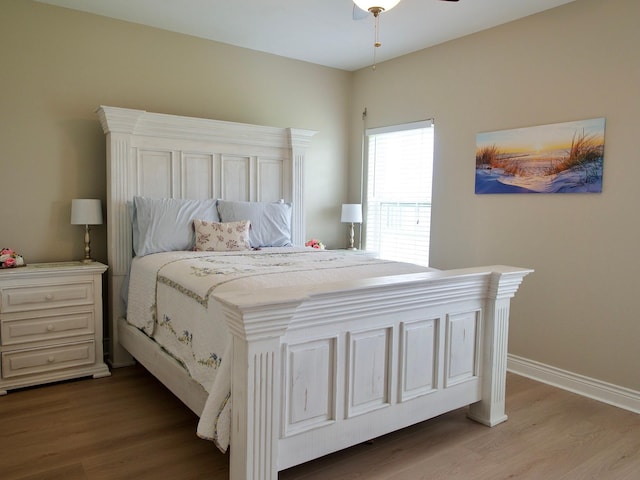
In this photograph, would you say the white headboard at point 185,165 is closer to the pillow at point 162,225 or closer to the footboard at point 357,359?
the pillow at point 162,225

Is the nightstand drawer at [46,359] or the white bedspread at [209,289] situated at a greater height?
the white bedspread at [209,289]

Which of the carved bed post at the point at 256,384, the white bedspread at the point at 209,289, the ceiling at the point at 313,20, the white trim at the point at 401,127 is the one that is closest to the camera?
the carved bed post at the point at 256,384

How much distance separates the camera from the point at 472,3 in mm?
3211

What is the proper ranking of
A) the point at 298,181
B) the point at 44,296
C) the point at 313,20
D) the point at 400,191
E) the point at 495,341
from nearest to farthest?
the point at 495,341 → the point at 44,296 → the point at 313,20 → the point at 298,181 → the point at 400,191

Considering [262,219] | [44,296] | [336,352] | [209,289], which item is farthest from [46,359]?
[336,352]

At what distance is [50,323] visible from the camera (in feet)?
10.2

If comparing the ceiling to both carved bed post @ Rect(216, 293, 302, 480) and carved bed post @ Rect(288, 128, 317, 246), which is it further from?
carved bed post @ Rect(216, 293, 302, 480)

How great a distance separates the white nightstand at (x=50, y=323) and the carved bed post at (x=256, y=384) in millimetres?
1915

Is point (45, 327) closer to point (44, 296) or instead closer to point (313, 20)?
point (44, 296)

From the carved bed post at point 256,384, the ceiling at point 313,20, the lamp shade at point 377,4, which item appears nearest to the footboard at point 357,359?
the carved bed post at point 256,384

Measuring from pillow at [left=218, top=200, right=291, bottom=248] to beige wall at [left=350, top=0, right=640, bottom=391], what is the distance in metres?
1.33

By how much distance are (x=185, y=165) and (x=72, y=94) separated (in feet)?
3.04

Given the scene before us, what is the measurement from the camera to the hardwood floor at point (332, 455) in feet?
7.04

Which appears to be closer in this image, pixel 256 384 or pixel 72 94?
pixel 256 384
